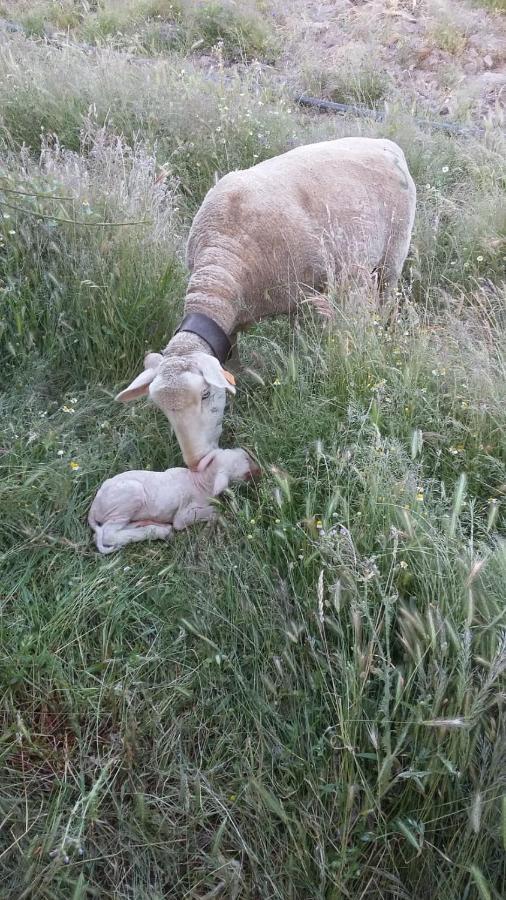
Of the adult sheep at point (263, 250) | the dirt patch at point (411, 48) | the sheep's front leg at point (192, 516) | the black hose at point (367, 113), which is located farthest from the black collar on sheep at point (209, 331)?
the dirt patch at point (411, 48)

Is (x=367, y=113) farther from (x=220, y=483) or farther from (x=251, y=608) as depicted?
(x=251, y=608)

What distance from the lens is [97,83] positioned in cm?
738

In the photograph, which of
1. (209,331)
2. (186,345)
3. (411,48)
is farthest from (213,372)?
(411,48)

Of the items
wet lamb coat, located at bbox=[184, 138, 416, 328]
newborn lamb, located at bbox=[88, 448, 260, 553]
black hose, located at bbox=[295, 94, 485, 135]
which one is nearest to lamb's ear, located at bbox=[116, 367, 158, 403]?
newborn lamb, located at bbox=[88, 448, 260, 553]

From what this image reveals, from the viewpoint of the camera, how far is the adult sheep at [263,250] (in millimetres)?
3617

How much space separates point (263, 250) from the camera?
13.9ft

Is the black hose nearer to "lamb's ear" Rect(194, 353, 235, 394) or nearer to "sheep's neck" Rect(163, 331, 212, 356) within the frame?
"sheep's neck" Rect(163, 331, 212, 356)

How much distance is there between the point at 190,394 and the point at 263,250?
127 cm

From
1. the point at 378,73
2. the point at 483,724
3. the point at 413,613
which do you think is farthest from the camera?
the point at 378,73

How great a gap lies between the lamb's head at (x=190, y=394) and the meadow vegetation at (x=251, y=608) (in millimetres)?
267

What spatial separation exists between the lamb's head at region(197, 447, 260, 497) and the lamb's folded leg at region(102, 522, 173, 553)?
14.0 inches

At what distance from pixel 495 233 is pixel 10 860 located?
5.29 metres

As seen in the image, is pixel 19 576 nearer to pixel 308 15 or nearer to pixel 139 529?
pixel 139 529

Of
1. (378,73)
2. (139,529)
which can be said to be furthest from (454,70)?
(139,529)
